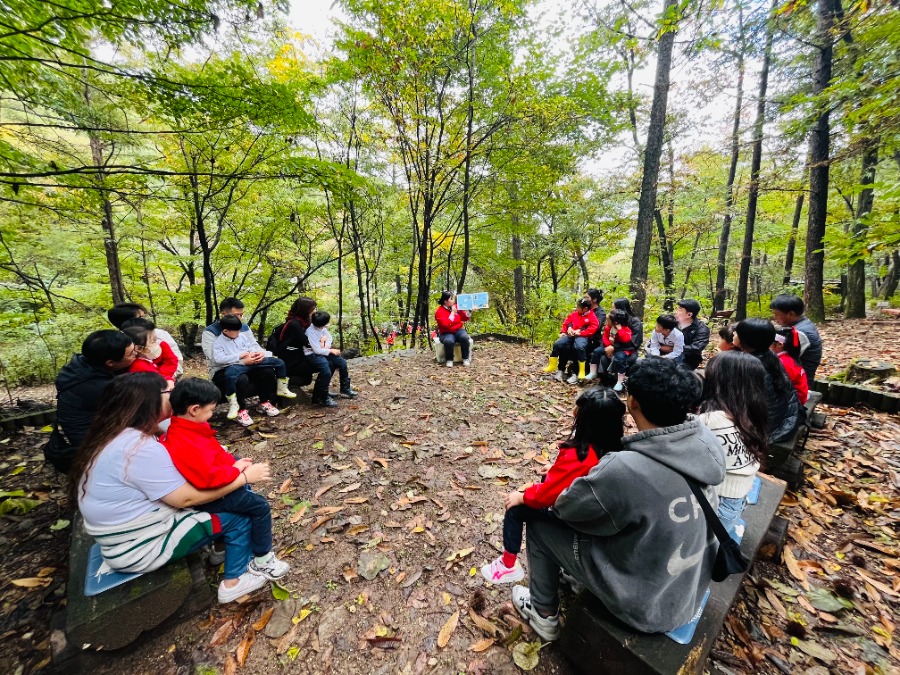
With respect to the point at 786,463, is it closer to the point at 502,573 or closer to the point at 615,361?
the point at 615,361

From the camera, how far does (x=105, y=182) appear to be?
16.2ft

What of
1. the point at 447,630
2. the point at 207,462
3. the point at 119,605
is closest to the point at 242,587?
the point at 119,605

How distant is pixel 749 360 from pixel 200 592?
3921 mm

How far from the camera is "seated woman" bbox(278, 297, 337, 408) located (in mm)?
5047

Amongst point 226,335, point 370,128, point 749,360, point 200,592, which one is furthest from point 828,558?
point 370,128

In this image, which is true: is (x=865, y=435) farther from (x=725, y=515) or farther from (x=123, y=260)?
(x=123, y=260)

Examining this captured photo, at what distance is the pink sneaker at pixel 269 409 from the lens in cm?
482

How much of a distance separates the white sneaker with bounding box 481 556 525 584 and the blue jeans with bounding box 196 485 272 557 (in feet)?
5.10

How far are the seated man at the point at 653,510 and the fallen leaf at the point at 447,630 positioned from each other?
3.15 feet

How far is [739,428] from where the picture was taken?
7.19 feet

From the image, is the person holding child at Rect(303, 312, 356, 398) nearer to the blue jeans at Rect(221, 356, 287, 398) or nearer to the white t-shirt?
the blue jeans at Rect(221, 356, 287, 398)

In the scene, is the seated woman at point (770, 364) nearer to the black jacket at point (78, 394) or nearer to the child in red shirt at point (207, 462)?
the child in red shirt at point (207, 462)

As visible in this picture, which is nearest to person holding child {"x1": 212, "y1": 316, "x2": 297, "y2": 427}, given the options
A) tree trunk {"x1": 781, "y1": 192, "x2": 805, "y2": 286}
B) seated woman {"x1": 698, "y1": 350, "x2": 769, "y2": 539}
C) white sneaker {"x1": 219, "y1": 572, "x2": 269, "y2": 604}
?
white sneaker {"x1": 219, "y1": 572, "x2": 269, "y2": 604}

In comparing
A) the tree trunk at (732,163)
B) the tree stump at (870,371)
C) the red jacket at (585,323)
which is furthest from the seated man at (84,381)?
the tree trunk at (732,163)
